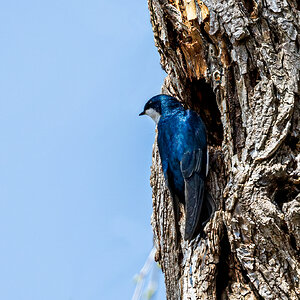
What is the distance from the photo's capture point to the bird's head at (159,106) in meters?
4.01

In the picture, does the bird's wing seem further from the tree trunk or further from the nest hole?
the nest hole

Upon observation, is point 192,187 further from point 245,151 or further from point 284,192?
point 284,192

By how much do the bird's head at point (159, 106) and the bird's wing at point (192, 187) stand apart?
18.2 inches

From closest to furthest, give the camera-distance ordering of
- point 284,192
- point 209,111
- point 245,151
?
point 284,192 < point 245,151 < point 209,111

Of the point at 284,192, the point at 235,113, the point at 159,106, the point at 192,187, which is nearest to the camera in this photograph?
the point at 284,192

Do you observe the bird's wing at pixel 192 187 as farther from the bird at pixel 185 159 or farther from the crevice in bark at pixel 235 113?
the crevice in bark at pixel 235 113

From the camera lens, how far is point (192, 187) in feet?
11.4

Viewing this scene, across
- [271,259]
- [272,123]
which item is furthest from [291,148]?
[271,259]

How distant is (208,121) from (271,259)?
1335 millimetres

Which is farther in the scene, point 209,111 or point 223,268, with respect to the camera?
point 209,111

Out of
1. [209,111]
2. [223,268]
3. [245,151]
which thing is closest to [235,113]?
[245,151]

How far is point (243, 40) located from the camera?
10.6ft

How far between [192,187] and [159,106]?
33.5 inches

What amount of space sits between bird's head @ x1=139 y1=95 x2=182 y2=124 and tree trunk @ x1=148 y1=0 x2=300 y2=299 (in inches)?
14.5
